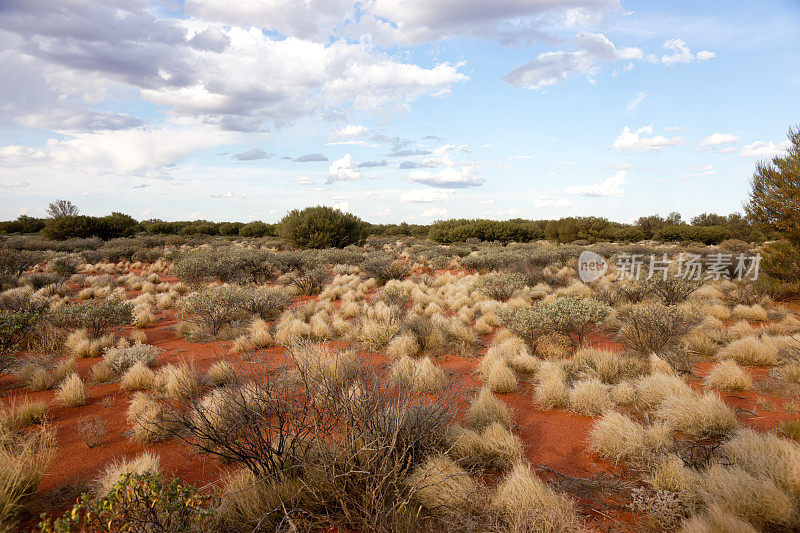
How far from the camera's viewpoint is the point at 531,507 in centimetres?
300

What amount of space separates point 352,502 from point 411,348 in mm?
4597

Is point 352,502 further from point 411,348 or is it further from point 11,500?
point 411,348

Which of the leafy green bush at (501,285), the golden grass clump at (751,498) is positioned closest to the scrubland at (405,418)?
the golden grass clump at (751,498)

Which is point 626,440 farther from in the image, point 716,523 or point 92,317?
point 92,317

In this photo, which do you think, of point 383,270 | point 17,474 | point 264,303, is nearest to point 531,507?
point 17,474


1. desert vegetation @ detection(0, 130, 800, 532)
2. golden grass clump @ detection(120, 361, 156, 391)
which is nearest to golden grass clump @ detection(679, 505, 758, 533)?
desert vegetation @ detection(0, 130, 800, 532)

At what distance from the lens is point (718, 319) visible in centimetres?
970

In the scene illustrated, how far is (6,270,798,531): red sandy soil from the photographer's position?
11.2 feet

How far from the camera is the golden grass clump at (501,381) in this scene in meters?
5.95

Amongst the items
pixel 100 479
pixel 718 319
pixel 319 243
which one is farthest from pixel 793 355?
pixel 319 243

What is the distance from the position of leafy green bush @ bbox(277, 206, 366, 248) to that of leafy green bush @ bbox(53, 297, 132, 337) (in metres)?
16.0

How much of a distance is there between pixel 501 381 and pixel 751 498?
333 centimetres

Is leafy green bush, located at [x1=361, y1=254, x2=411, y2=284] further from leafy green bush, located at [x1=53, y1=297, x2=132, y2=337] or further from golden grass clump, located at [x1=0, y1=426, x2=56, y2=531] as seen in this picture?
golden grass clump, located at [x1=0, y1=426, x2=56, y2=531]

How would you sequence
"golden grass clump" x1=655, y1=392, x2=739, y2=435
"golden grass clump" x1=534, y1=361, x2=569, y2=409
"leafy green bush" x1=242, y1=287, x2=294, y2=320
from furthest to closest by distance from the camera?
"leafy green bush" x1=242, y1=287, x2=294, y2=320
"golden grass clump" x1=534, y1=361, x2=569, y2=409
"golden grass clump" x1=655, y1=392, x2=739, y2=435
